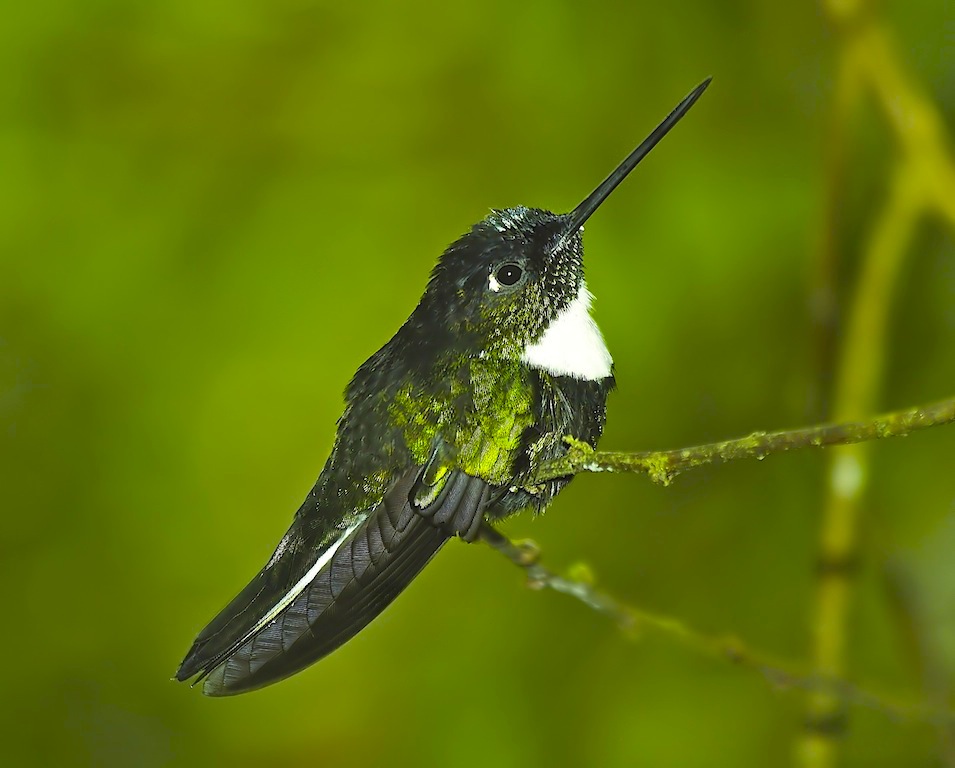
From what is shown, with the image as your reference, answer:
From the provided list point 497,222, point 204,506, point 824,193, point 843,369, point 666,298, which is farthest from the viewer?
point 666,298

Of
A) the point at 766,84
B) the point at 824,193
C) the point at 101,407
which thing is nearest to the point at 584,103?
the point at 766,84

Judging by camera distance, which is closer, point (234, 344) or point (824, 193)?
point (824, 193)

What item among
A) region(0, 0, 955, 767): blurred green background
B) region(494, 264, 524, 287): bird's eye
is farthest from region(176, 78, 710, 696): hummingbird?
region(0, 0, 955, 767): blurred green background

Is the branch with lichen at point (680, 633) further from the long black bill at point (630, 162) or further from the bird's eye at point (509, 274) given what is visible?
the long black bill at point (630, 162)

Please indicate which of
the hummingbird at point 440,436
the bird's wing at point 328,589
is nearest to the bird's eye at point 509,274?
the hummingbird at point 440,436

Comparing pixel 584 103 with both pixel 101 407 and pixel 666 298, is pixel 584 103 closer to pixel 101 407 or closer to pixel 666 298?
pixel 666 298

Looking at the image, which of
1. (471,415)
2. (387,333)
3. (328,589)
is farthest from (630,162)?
(387,333)

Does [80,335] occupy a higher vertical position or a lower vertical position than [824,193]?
lower
